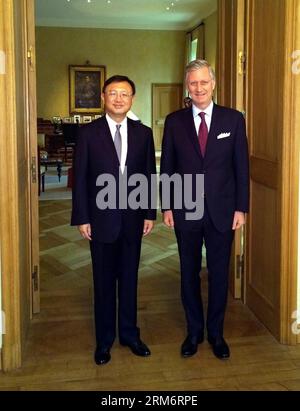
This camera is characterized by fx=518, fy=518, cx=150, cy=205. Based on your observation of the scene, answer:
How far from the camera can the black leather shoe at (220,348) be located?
Answer: 2.73 m

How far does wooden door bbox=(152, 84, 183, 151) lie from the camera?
47.8ft

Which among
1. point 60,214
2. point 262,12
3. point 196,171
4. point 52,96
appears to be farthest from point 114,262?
point 52,96

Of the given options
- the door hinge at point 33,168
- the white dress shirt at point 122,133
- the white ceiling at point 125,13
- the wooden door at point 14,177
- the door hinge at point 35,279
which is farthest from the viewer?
the white ceiling at point 125,13

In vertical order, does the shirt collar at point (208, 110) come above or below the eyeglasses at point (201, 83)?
below

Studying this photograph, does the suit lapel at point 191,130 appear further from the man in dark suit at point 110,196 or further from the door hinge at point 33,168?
the door hinge at point 33,168

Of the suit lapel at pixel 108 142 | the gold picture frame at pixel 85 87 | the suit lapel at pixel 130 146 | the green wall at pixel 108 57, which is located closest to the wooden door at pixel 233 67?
the suit lapel at pixel 130 146

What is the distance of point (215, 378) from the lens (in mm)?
2506

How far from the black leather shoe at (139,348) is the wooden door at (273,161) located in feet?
2.52

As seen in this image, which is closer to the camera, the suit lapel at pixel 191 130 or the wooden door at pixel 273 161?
the suit lapel at pixel 191 130

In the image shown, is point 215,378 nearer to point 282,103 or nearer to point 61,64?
point 282,103

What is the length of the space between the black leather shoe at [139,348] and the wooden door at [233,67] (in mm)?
1051

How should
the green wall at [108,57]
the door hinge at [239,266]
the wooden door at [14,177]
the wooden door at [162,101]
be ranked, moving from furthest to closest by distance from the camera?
1. the wooden door at [162,101]
2. the green wall at [108,57]
3. the door hinge at [239,266]
4. the wooden door at [14,177]

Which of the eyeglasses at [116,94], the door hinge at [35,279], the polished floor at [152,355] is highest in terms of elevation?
the eyeglasses at [116,94]
